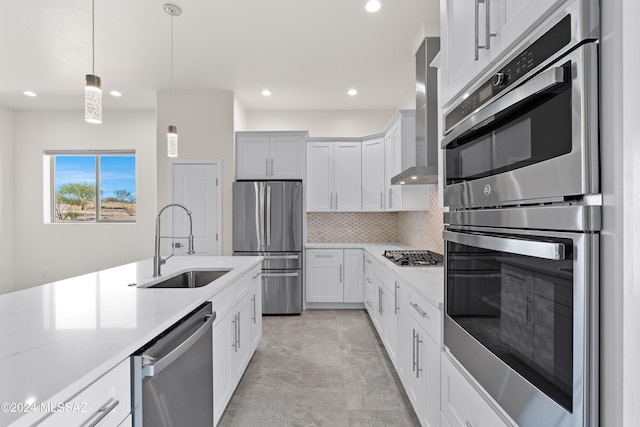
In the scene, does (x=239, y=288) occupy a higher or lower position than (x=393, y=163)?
lower

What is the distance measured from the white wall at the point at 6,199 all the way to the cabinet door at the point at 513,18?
690cm

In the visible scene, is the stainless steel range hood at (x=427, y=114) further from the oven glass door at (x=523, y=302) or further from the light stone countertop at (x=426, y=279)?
the oven glass door at (x=523, y=302)

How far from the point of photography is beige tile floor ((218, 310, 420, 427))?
2160mm

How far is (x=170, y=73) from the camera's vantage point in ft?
13.4

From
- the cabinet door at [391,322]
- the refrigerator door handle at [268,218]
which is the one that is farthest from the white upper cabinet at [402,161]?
the refrigerator door handle at [268,218]

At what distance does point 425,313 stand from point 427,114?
1.73m

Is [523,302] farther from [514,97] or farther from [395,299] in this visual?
[395,299]

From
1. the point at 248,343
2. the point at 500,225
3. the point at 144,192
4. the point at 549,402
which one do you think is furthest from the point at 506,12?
the point at 144,192

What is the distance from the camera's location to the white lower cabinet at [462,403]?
3.53 ft

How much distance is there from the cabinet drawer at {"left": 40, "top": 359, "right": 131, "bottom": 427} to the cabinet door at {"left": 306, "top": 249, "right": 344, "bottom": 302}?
368 centimetres

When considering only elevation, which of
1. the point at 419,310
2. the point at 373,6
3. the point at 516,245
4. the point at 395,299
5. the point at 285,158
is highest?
the point at 373,6

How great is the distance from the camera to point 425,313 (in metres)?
1.75

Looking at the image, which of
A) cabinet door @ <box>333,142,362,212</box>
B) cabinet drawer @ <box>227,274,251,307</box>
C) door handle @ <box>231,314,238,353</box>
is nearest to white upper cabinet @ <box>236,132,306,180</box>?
cabinet door @ <box>333,142,362,212</box>

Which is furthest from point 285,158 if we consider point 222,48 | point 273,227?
point 222,48
